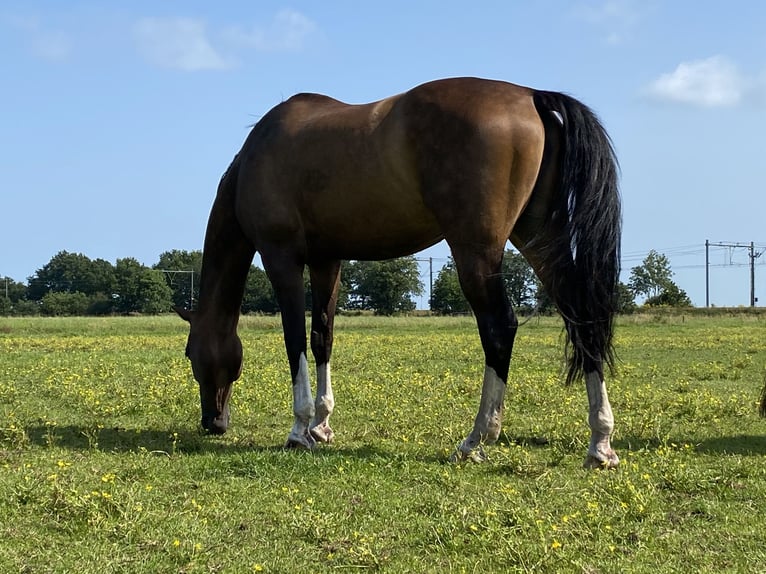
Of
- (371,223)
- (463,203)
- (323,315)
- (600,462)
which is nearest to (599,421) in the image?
(600,462)

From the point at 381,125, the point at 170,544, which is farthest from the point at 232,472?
the point at 381,125

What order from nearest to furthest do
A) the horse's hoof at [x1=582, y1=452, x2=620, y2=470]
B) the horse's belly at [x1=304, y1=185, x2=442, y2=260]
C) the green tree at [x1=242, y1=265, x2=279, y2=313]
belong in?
the horse's hoof at [x1=582, y1=452, x2=620, y2=470], the horse's belly at [x1=304, y1=185, x2=442, y2=260], the green tree at [x1=242, y1=265, x2=279, y2=313]

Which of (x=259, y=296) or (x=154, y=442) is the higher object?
(x=259, y=296)

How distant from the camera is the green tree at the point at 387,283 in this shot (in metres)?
83.9

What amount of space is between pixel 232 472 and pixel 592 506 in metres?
2.73

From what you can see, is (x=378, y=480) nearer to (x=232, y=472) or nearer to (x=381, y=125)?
(x=232, y=472)

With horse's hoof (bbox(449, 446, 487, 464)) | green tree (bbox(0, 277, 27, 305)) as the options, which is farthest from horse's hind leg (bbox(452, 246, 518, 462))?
green tree (bbox(0, 277, 27, 305))

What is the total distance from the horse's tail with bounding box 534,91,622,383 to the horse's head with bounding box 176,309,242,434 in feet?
11.8

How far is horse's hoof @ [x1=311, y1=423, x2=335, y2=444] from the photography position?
7.12 m

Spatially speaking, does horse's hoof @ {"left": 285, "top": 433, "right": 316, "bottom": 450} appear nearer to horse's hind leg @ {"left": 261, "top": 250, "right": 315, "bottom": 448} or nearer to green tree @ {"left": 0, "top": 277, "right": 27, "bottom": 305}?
horse's hind leg @ {"left": 261, "top": 250, "right": 315, "bottom": 448}

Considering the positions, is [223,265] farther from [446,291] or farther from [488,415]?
[446,291]

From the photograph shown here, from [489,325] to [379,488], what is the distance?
164 centimetres

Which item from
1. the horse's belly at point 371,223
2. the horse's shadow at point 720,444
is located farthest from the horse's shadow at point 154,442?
the horse's shadow at point 720,444

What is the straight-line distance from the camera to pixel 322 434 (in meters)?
7.14
